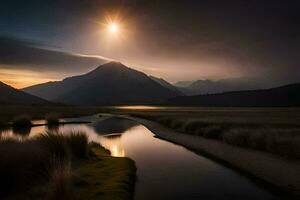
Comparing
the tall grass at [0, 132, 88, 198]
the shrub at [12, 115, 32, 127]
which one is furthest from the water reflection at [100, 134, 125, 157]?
the shrub at [12, 115, 32, 127]

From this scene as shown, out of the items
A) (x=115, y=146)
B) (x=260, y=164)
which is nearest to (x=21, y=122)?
(x=115, y=146)

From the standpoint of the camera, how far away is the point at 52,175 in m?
10.4

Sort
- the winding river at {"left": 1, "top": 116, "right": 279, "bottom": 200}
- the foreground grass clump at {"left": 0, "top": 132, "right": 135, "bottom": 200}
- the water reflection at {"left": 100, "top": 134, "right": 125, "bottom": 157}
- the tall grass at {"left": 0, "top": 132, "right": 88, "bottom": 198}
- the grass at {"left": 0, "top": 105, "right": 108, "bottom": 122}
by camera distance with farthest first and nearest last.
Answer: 1. the grass at {"left": 0, "top": 105, "right": 108, "bottom": 122}
2. the water reflection at {"left": 100, "top": 134, "right": 125, "bottom": 157}
3. the winding river at {"left": 1, "top": 116, "right": 279, "bottom": 200}
4. the tall grass at {"left": 0, "top": 132, "right": 88, "bottom": 198}
5. the foreground grass clump at {"left": 0, "top": 132, "right": 135, "bottom": 200}

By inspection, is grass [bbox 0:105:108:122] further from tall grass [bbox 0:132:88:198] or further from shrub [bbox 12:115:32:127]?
tall grass [bbox 0:132:88:198]

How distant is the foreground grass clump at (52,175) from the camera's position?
10140mm

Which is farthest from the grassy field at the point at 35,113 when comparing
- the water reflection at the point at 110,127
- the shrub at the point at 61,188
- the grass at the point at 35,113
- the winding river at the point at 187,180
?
the shrub at the point at 61,188


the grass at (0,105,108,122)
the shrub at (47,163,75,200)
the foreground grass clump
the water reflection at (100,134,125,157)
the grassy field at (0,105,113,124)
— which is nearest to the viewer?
the shrub at (47,163,75,200)

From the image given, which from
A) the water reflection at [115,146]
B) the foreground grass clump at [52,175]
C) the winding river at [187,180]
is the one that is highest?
the foreground grass clump at [52,175]

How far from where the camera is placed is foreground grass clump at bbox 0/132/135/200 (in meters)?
10.1

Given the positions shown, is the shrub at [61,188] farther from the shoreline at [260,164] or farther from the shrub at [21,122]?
the shrub at [21,122]

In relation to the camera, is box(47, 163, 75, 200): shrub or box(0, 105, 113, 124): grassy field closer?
box(47, 163, 75, 200): shrub

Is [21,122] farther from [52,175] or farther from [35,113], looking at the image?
[35,113]

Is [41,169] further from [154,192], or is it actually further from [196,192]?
[196,192]

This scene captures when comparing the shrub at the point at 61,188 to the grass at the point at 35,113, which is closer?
the shrub at the point at 61,188
